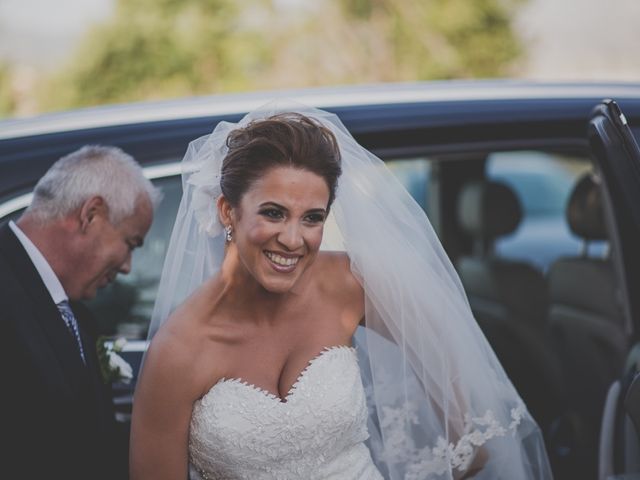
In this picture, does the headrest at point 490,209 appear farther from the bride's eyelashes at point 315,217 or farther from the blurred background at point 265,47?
the blurred background at point 265,47

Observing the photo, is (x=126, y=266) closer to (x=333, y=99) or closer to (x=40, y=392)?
(x=40, y=392)

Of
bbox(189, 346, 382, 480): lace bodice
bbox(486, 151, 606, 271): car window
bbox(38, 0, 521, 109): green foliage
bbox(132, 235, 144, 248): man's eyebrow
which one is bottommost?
bbox(189, 346, 382, 480): lace bodice

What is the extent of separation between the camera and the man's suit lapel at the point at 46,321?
86.1 inches

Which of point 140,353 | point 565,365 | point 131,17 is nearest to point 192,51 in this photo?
point 131,17

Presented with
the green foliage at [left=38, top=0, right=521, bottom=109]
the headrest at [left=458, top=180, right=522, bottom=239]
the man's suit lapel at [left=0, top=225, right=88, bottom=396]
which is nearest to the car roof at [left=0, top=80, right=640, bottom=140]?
the man's suit lapel at [left=0, top=225, right=88, bottom=396]

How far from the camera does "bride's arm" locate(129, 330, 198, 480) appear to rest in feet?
7.46

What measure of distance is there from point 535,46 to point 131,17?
679 cm

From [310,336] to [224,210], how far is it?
427 mm

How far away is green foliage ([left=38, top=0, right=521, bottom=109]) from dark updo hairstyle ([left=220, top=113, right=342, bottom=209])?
438 inches

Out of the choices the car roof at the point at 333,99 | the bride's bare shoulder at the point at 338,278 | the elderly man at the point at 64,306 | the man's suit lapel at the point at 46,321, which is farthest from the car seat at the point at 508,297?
the man's suit lapel at the point at 46,321

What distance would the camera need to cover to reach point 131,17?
1487 cm

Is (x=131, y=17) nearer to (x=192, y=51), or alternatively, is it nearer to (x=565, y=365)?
(x=192, y=51)

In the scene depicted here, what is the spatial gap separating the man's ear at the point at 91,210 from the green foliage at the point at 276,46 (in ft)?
35.9

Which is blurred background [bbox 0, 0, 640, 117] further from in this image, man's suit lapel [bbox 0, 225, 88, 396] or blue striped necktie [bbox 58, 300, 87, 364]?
man's suit lapel [bbox 0, 225, 88, 396]
